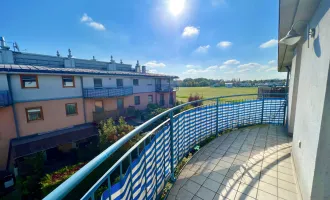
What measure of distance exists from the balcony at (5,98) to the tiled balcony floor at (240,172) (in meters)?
11.4

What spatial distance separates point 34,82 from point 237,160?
516 inches

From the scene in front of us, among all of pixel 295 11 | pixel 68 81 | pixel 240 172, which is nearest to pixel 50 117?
pixel 68 81

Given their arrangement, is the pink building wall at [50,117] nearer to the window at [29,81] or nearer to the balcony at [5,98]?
the balcony at [5,98]

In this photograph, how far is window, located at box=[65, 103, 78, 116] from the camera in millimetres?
11227

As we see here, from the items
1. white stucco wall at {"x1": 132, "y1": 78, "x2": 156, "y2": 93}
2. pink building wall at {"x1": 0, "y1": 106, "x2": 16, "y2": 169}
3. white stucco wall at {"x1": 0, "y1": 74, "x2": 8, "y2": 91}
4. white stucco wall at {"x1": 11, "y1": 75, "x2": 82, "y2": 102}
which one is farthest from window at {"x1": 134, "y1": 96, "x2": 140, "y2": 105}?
white stucco wall at {"x1": 0, "y1": 74, "x2": 8, "y2": 91}

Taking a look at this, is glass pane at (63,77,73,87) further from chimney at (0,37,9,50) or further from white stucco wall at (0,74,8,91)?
chimney at (0,37,9,50)

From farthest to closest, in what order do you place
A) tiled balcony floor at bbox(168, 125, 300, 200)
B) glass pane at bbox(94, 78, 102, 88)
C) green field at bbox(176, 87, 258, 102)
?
green field at bbox(176, 87, 258, 102) → glass pane at bbox(94, 78, 102, 88) → tiled balcony floor at bbox(168, 125, 300, 200)

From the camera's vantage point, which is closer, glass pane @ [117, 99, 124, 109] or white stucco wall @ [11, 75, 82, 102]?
white stucco wall @ [11, 75, 82, 102]

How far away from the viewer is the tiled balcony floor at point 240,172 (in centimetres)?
220

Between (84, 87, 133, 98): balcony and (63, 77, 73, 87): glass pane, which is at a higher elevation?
(63, 77, 73, 87): glass pane

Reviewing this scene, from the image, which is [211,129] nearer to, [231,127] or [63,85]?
[231,127]

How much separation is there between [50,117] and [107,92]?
16.0 feet

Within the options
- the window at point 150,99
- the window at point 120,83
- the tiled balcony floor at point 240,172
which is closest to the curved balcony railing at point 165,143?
the tiled balcony floor at point 240,172

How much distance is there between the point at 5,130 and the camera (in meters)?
8.48
